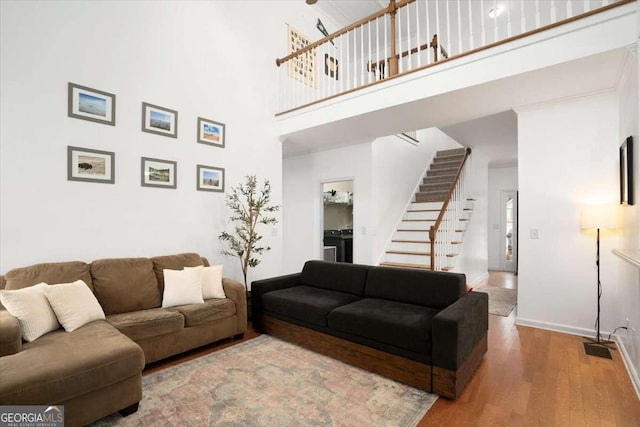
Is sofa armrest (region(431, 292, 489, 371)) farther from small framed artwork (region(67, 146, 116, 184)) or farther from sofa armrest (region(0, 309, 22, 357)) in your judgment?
small framed artwork (region(67, 146, 116, 184))

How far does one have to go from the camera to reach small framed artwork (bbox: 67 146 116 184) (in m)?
3.01

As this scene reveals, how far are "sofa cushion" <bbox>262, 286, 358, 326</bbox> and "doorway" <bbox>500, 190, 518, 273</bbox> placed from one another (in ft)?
19.7

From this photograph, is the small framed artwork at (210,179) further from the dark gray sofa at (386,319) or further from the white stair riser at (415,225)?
the white stair riser at (415,225)

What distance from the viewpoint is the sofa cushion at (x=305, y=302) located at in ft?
9.69

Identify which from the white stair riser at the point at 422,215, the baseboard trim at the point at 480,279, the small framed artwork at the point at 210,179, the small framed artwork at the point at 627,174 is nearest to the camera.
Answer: the small framed artwork at the point at 627,174

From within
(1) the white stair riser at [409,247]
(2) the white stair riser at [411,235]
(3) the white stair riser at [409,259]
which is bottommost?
(3) the white stair riser at [409,259]

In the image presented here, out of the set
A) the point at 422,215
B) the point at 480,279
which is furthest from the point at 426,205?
the point at 480,279

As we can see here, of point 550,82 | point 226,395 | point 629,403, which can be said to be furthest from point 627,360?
point 226,395

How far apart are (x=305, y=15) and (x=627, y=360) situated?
6.61 metres

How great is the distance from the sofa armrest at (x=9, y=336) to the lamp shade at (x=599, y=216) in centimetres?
466

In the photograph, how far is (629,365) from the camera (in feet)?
8.38

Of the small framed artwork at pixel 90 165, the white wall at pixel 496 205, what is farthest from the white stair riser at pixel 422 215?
the small framed artwork at pixel 90 165

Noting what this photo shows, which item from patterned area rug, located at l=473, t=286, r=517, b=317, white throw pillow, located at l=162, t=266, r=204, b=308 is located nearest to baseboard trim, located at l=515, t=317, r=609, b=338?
patterned area rug, located at l=473, t=286, r=517, b=317

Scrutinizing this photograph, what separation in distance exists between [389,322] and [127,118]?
336cm
